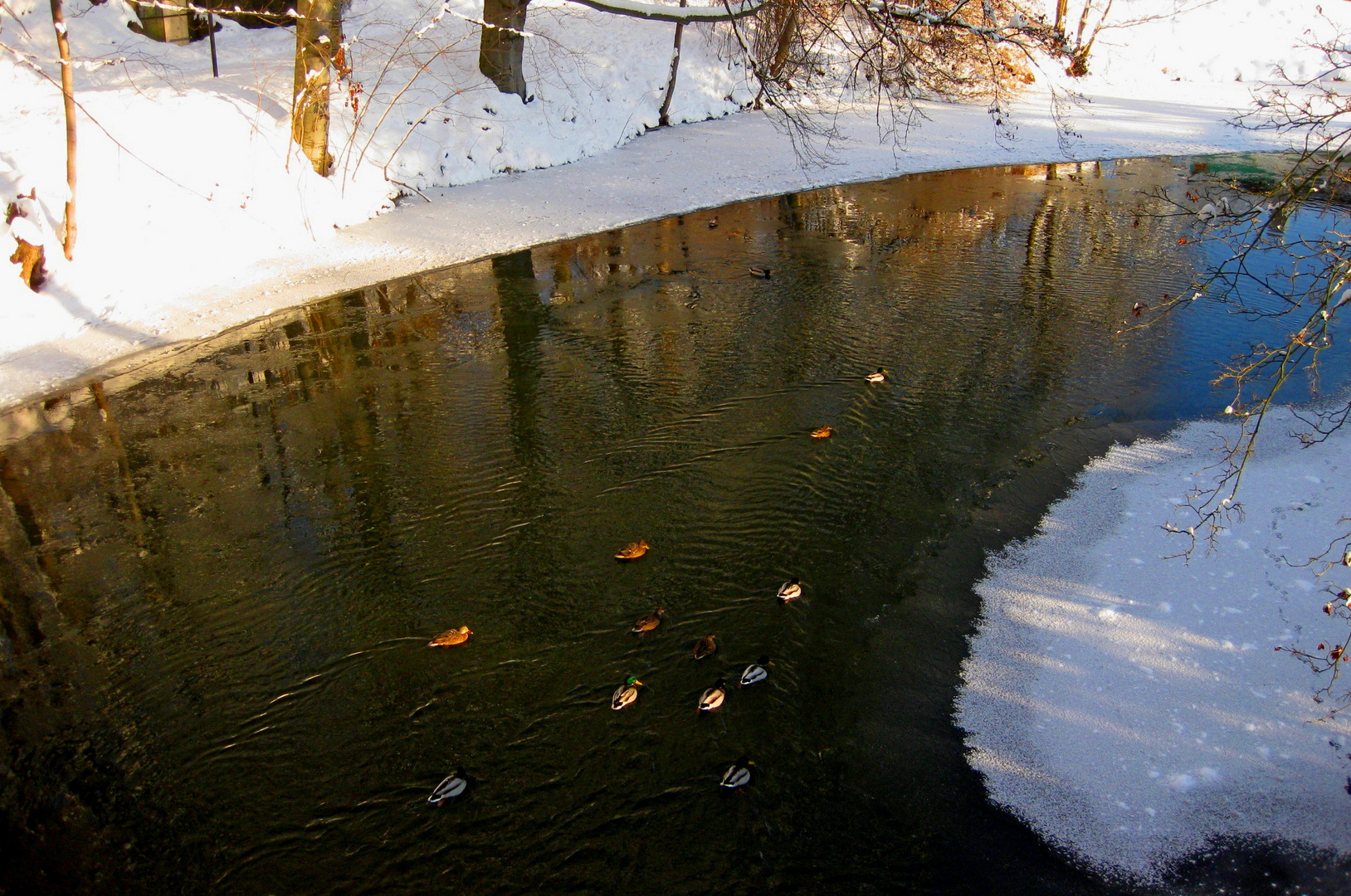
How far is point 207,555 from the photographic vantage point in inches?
213

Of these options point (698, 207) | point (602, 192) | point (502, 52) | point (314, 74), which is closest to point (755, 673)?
point (698, 207)

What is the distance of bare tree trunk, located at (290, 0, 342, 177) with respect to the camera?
11328 mm

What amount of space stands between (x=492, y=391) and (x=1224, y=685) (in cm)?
545

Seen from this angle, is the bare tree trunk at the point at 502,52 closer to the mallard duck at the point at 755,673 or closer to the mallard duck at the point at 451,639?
the mallard duck at the point at 451,639

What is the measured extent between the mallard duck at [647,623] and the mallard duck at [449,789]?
1.18 meters

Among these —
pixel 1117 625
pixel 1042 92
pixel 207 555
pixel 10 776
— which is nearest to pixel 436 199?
pixel 207 555

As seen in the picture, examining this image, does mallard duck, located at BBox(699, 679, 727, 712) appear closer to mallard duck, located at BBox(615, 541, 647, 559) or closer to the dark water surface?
the dark water surface

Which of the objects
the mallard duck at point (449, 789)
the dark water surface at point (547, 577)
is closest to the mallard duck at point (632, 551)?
the dark water surface at point (547, 577)

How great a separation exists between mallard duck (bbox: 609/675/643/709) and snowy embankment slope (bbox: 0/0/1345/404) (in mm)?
6347

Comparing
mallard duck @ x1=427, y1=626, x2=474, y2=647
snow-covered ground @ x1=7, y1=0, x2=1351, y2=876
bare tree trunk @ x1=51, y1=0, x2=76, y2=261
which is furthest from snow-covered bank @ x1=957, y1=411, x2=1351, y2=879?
bare tree trunk @ x1=51, y1=0, x2=76, y2=261

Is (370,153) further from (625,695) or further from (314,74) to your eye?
(625,695)

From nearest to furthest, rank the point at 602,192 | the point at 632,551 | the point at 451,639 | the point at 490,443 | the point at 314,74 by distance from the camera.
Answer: the point at 451,639 < the point at 632,551 < the point at 490,443 < the point at 314,74 < the point at 602,192

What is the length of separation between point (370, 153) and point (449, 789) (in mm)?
11129

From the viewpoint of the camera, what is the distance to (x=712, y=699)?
164 inches
